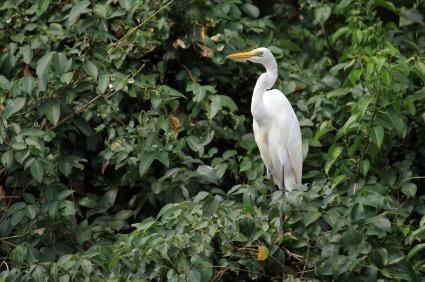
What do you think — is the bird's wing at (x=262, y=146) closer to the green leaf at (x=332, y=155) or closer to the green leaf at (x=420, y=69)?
the green leaf at (x=332, y=155)

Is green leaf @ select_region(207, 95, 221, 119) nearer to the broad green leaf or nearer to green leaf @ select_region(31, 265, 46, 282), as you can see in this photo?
the broad green leaf

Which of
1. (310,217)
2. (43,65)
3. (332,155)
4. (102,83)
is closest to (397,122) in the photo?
(332,155)

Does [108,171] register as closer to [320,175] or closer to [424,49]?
[320,175]

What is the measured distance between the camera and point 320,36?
5.34 m

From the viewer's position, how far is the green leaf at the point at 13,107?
3.85m

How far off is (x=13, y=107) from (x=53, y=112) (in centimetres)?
17

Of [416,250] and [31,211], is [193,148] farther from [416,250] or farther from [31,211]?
[416,250]

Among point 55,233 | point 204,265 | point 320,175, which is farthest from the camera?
point 320,175

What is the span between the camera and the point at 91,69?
12.9 feet

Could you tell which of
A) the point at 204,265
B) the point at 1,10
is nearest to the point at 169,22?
the point at 1,10

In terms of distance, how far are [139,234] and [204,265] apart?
0.95ft

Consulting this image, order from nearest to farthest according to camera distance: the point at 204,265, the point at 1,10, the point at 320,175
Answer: the point at 204,265 < the point at 320,175 < the point at 1,10

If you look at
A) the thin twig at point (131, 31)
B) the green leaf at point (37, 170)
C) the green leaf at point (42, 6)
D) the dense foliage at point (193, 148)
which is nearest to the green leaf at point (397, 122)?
Result: the dense foliage at point (193, 148)

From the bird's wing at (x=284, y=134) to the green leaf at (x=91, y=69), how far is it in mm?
792
